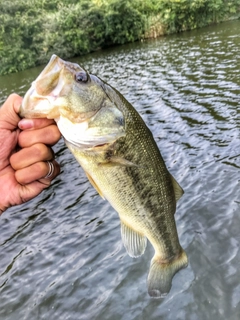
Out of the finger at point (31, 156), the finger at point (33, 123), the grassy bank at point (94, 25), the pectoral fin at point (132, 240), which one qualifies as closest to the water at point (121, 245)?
the pectoral fin at point (132, 240)

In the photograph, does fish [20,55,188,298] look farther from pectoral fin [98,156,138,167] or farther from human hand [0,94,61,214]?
human hand [0,94,61,214]

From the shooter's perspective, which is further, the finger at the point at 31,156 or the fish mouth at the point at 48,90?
the finger at the point at 31,156

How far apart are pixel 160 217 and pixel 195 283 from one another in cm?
240

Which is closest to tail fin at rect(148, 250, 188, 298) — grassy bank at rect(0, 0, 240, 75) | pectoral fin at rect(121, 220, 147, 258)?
pectoral fin at rect(121, 220, 147, 258)

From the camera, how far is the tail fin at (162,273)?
11.3 feet

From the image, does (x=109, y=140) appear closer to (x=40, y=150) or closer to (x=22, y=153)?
(x=40, y=150)

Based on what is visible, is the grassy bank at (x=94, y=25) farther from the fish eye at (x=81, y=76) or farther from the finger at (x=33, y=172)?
the fish eye at (x=81, y=76)

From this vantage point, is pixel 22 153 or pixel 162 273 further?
pixel 162 273

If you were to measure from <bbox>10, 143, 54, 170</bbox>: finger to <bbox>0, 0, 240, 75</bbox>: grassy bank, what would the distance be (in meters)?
36.3

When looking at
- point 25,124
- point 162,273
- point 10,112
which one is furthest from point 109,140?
point 162,273

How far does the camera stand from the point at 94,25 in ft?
131

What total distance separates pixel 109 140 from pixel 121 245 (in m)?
3.86

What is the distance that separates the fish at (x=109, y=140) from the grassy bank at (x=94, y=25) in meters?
36.6

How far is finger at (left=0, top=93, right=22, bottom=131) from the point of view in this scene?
2654 mm
